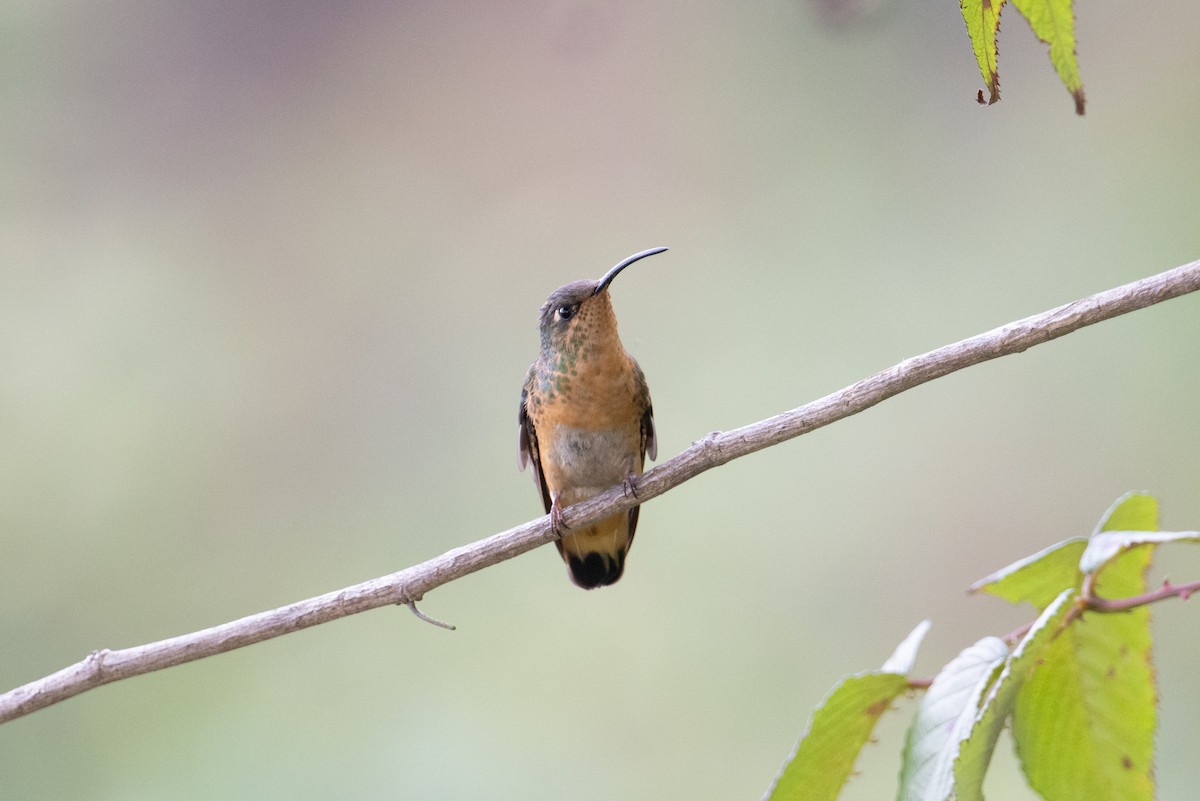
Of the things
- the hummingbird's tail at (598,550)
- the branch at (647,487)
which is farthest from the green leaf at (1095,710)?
the hummingbird's tail at (598,550)

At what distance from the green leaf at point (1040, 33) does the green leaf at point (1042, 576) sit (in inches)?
12.1

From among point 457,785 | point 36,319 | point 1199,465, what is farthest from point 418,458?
point 1199,465

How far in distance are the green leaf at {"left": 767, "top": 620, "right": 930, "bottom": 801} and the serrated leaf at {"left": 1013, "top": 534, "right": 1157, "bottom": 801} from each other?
0.09 m

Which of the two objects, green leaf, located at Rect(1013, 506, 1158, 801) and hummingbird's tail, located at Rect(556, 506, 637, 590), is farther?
hummingbird's tail, located at Rect(556, 506, 637, 590)

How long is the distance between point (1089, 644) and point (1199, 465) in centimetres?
224

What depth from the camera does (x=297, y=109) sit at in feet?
9.66

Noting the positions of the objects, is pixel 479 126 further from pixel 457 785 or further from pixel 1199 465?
pixel 1199 465

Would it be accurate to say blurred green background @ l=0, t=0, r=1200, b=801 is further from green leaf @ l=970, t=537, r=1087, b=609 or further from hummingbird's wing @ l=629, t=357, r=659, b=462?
green leaf @ l=970, t=537, r=1087, b=609

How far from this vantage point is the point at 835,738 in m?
0.68

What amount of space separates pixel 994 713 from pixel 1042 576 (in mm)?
153

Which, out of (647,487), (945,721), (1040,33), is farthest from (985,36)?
(647,487)

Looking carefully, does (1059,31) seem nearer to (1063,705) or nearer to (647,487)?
(1063,705)

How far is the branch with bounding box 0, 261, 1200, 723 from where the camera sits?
105cm

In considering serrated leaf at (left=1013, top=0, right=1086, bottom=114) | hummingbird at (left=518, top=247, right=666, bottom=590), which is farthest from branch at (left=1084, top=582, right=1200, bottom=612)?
hummingbird at (left=518, top=247, right=666, bottom=590)
